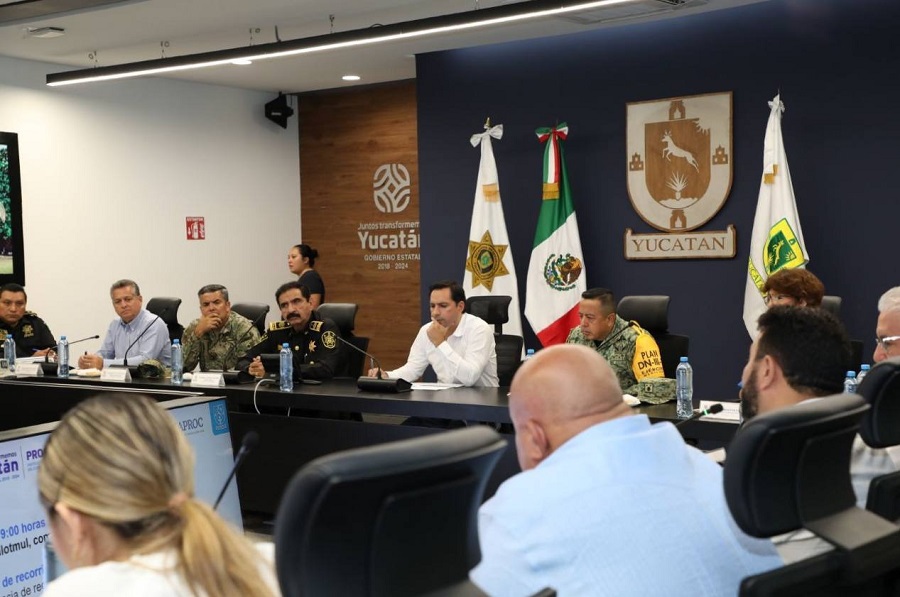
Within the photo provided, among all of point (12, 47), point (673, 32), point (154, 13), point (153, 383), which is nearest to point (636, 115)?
point (673, 32)

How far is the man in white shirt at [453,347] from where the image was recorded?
550 cm

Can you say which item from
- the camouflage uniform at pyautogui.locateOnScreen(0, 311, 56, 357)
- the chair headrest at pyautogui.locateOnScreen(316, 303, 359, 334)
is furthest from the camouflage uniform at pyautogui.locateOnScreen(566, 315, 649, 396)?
the camouflage uniform at pyautogui.locateOnScreen(0, 311, 56, 357)

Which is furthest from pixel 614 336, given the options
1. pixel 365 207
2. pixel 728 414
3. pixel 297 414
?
pixel 365 207

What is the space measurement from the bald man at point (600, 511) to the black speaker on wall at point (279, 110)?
9.09 metres

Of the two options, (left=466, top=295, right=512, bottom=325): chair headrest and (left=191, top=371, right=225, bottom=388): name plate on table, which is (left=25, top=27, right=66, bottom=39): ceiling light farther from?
(left=466, top=295, right=512, bottom=325): chair headrest

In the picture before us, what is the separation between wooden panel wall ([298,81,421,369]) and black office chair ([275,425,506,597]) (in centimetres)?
868

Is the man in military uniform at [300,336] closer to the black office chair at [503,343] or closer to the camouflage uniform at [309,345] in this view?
the camouflage uniform at [309,345]

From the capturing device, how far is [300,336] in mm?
6203

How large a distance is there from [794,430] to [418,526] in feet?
1.92

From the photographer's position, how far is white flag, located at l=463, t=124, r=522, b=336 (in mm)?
7961

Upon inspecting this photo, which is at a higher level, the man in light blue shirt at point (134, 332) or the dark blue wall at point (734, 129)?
the dark blue wall at point (734, 129)

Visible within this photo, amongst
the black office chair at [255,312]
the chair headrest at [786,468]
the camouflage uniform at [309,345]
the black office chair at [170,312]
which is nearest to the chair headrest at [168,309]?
the black office chair at [170,312]

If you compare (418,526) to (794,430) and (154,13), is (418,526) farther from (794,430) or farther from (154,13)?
(154,13)

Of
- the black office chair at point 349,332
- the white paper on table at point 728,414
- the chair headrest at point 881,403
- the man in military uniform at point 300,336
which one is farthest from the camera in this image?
the black office chair at point 349,332
